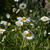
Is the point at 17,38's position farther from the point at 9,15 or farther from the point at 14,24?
the point at 9,15

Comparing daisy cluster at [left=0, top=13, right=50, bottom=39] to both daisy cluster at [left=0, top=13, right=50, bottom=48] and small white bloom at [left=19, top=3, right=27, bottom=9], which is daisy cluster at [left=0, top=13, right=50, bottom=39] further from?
small white bloom at [left=19, top=3, right=27, bottom=9]

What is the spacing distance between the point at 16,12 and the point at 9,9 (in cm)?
21

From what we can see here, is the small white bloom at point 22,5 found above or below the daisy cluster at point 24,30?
above

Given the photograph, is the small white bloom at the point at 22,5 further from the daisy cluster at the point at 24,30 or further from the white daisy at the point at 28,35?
the white daisy at the point at 28,35

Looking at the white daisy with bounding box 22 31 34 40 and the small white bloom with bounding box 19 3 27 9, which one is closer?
the white daisy with bounding box 22 31 34 40

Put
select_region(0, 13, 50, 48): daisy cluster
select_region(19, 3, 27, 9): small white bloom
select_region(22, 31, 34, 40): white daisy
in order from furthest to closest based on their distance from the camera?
select_region(19, 3, 27, 9): small white bloom < select_region(22, 31, 34, 40): white daisy < select_region(0, 13, 50, 48): daisy cluster

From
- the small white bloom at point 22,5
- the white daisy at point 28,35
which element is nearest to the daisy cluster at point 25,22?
the white daisy at point 28,35

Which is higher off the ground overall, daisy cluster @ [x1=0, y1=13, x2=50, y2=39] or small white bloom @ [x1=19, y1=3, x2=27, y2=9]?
small white bloom @ [x1=19, y1=3, x2=27, y2=9]

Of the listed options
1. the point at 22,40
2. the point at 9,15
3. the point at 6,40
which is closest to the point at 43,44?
the point at 22,40

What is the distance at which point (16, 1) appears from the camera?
4699 mm

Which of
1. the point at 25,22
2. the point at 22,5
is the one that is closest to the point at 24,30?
the point at 25,22

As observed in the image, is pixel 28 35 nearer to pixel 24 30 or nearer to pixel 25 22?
pixel 24 30

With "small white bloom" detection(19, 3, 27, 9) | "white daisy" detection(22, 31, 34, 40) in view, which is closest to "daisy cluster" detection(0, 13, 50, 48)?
"white daisy" detection(22, 31, 34, 40)

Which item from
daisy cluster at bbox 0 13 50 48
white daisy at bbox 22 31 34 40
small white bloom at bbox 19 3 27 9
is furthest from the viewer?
small white bloom at bbox 19 3 27 9
